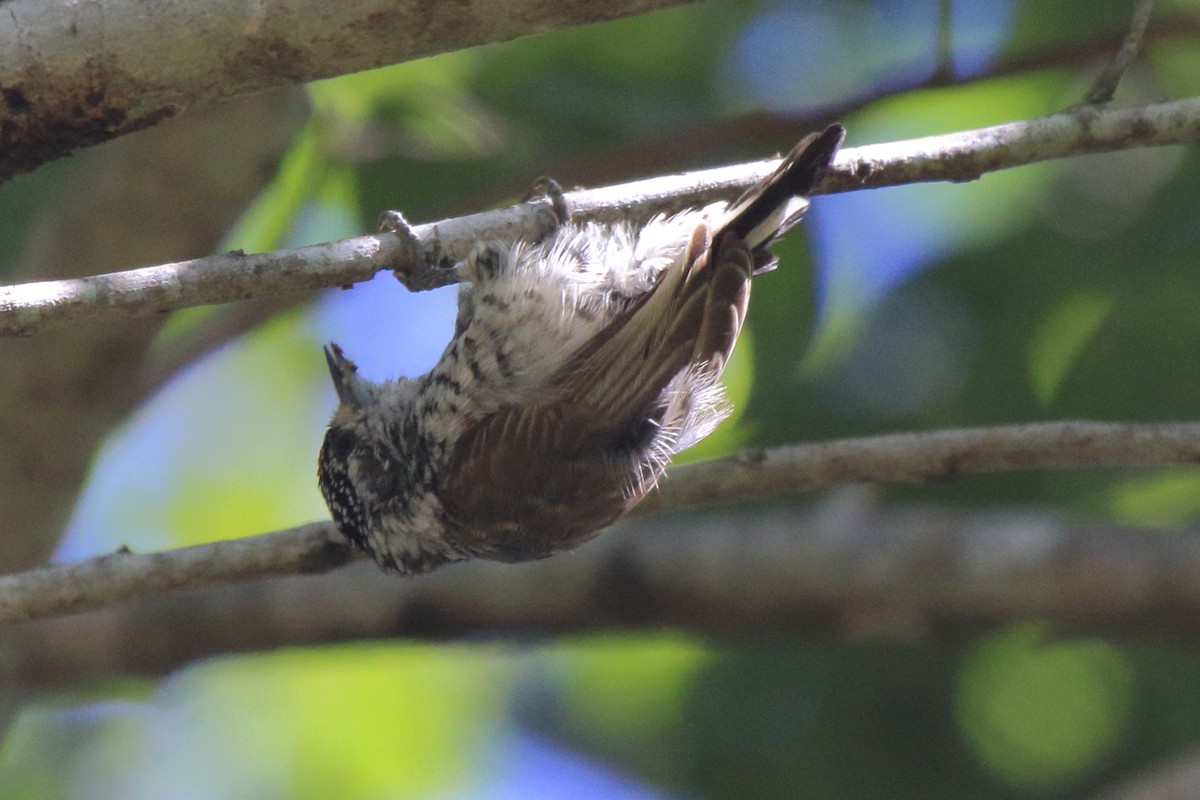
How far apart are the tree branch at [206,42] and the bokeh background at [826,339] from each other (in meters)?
1.80

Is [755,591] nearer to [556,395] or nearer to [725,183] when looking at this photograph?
[556,395]

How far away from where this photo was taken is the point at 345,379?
4.24 m

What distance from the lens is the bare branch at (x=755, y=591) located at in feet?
14.2

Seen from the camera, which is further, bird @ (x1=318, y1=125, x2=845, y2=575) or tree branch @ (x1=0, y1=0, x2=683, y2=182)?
bird @ (x1=318, y1=125, x2=845, y2=575)

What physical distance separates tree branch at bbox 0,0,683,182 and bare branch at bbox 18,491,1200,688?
214 cm

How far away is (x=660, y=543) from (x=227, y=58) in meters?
2.51

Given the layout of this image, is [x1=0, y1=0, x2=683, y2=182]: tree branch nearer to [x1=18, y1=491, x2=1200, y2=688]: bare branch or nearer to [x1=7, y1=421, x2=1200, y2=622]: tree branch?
[x1=7, y1=421, x2=1200, y2=622]: tree branch

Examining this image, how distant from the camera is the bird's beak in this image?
13.8ft

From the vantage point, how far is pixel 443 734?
19.4ft

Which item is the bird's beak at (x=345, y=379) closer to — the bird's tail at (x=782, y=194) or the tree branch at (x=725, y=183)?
the tree branch at (x=725, y=183)

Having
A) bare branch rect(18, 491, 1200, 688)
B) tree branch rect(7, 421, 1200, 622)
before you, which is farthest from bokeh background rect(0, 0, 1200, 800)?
tree branch rect(7, 421, 1200, 622)

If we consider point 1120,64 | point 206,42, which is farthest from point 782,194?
point 206,42

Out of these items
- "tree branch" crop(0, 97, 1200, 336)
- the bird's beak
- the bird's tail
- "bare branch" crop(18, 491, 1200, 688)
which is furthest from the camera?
"bare branch" crop(18, 491, 1200, 688)

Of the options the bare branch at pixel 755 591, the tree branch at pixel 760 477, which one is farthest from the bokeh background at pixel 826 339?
the tree branch at pixel 760 477
